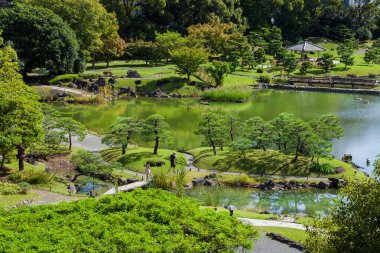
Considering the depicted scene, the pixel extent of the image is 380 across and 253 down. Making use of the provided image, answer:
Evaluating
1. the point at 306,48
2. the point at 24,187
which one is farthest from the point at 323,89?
the point at 24,187

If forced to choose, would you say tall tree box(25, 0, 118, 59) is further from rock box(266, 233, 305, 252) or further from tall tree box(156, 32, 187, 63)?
rock box(266, 233, 305, 252)

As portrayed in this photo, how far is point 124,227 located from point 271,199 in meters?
14.3

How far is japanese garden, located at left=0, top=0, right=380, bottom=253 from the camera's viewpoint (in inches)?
509

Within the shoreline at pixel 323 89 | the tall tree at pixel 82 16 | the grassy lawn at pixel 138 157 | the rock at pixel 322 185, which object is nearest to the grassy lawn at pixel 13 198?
the grassy lawn at pixel 138 157

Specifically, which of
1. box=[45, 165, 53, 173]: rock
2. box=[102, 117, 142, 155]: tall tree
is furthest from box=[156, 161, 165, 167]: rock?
box=[45, 165, 53, 173]: rock

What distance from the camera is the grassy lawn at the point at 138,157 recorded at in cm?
2988

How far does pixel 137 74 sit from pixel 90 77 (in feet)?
19.5

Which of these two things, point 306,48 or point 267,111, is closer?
point 267,111

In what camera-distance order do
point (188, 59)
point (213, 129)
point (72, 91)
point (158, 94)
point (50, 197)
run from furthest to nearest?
1. point (188, 59)
2. point (158, 94)
3. point (72, 91)
4. point (213, 129)
5. point (50, 197)

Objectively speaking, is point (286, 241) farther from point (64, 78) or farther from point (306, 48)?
point (306, 48)

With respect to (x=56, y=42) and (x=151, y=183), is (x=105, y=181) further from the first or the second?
(x=56, y=42)

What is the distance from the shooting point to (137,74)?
6172cm

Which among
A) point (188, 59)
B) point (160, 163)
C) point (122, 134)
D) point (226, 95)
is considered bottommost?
point (160, 163)

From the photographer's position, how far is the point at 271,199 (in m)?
25.8
